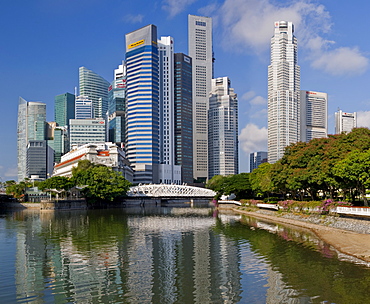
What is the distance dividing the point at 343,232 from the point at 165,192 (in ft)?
422

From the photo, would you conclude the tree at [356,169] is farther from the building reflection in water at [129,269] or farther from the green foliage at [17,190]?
the green foliage at [17,190]

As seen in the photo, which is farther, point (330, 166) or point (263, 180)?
point (263, 180)

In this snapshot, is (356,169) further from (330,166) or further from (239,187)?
(239,187)

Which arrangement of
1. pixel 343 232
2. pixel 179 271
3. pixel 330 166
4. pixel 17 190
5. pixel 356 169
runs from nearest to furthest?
1. pixel 179 271
2. pixel 343 232
3. pixel 356 169
4. pixel 330 166
5. pixel 17 190

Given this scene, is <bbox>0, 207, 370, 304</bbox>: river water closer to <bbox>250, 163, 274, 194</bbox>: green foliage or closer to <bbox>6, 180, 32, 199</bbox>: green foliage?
<bbox>250, 163, 274, 194</bbox>: green foliage

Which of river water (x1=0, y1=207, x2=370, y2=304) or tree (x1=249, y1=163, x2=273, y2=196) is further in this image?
tree (x1=249, y1=163, x2=273, y2=196)

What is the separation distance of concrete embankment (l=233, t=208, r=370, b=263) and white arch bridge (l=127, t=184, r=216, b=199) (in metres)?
96.3

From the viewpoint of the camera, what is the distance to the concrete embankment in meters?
39.2

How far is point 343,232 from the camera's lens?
50781 millimetres

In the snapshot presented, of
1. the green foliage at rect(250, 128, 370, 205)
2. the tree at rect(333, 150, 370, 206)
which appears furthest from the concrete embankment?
the green foliage at rect(250, 128, 370, 205)

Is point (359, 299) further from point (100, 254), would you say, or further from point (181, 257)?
point (100, 254)

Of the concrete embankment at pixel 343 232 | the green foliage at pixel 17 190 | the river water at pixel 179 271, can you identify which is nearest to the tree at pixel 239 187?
the concrete embankment at pixel 343 232

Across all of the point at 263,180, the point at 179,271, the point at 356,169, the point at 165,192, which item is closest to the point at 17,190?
the point at 165,192

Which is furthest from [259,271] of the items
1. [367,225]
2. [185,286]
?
[367,225]
